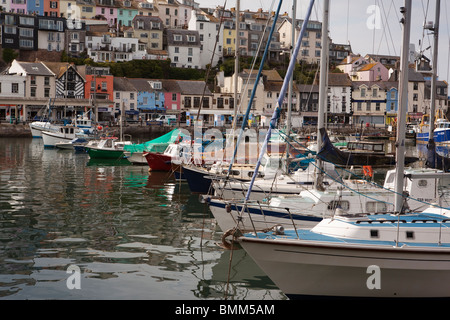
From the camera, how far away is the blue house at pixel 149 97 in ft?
322

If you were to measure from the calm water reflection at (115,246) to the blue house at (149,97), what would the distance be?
64351 millimetres

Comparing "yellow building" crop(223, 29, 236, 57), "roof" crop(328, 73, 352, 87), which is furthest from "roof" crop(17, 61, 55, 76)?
"roof" crop(328, 73, 352, 87)

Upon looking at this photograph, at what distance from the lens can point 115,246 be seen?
62.3 ft

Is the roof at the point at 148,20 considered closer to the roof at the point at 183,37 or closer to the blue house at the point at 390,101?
the roof at the point at 183,37

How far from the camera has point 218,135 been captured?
5366 cm

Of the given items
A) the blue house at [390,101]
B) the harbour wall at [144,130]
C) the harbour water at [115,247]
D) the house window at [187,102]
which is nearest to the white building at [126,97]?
the house window at [187,102]

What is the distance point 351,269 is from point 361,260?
314 mm

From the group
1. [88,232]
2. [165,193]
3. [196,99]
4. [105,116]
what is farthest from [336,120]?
[88,232]

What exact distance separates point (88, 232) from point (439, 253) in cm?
1276

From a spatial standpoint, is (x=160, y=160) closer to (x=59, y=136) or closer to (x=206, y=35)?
(x=59, y=136)

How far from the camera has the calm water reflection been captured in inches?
586

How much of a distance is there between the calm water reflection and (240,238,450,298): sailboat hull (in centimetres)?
154
